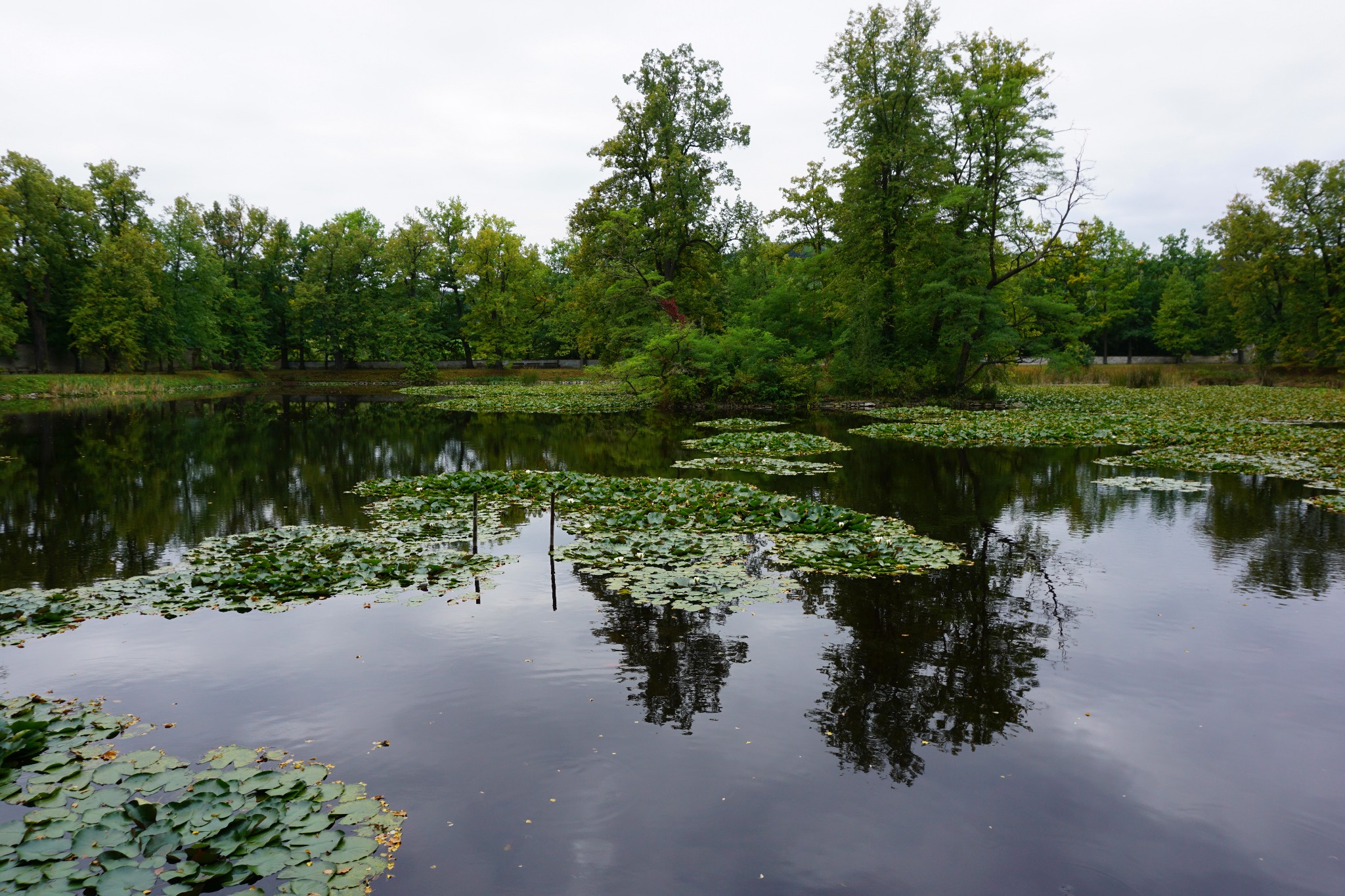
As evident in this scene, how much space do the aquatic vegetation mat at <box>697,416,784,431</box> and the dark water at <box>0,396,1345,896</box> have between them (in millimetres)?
15758

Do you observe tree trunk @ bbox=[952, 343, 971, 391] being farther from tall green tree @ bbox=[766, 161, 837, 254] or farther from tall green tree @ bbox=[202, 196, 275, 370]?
tall green tree @ bbox=[202, 196, 275, 370]

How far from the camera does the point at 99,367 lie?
2163 inches

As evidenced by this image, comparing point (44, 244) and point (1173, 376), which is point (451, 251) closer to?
point (44, 244)

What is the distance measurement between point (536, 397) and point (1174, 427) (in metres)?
32.3

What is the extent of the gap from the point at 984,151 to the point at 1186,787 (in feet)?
117

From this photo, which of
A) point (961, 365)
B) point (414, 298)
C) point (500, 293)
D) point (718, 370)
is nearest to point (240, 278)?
point (414, 298)

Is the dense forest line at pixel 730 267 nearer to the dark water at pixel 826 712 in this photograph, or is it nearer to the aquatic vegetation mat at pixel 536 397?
the aquatic vegetation mat at pixel 536 397

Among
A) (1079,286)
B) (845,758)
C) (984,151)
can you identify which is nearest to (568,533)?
(845,758)

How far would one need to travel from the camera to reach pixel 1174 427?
2269cm

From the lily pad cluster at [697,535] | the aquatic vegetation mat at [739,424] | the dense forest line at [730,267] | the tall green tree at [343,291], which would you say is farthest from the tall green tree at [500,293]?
the lily pad cluster at [697,535]

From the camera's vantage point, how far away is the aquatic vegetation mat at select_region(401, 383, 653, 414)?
37.3 metres

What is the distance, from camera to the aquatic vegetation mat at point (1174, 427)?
17016 mm

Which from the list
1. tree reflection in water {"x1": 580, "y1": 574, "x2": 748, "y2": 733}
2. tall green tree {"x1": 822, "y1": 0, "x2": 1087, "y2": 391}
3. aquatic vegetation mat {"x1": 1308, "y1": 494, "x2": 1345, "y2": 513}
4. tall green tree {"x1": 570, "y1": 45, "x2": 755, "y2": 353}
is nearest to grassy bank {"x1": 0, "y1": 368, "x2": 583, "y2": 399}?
tall green tree {"x1": 570, "y1": 45, "x2": 755, "y2": 353}

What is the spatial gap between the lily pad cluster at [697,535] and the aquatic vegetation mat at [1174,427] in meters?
10.4
